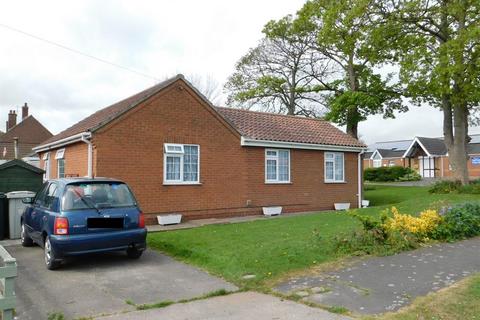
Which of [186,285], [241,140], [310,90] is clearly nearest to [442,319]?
[186,285]

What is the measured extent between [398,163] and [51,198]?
59911mm

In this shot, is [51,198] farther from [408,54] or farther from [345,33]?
[345,33]

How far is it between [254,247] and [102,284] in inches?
124

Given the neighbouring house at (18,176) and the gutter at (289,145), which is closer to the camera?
the neighbouring house at (18,176)

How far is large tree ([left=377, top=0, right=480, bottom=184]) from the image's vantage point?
20.4 metres

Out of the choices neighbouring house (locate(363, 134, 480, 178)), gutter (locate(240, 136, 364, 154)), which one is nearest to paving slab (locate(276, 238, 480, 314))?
gutter (locate(240, 136, 364, 154))

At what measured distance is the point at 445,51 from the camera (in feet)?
68.1

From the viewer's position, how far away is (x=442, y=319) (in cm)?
490

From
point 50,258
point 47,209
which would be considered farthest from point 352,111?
point 50,258

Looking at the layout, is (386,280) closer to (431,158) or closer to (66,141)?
(66,141)

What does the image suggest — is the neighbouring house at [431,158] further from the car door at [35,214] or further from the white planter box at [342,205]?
the car door at [35,214]

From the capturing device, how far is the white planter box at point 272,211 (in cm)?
1614

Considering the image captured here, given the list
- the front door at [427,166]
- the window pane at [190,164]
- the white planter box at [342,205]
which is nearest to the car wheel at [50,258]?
the window pane at [190,164]

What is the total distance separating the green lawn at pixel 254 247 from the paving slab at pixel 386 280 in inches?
26.3
